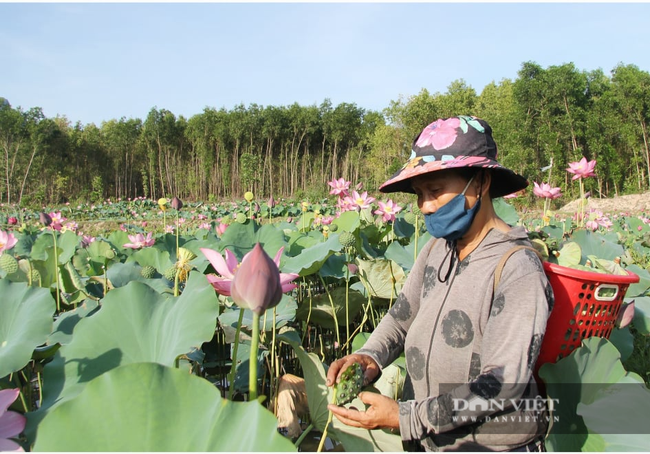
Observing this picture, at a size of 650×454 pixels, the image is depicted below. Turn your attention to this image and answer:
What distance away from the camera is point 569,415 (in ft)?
3.55

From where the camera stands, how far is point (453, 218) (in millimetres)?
1046

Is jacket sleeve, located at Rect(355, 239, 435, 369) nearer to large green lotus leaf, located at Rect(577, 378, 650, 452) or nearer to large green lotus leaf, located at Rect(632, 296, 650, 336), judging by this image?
large green lotus leaf, located at Rect(577, 378, 650, 452)

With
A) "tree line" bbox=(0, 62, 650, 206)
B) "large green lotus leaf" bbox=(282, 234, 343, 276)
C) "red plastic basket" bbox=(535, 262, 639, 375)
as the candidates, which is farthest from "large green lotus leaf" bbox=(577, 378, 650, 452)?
"tree line" bbox=(0, 62, 650, 206)

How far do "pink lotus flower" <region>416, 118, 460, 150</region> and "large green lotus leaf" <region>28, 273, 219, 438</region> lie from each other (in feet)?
1.95

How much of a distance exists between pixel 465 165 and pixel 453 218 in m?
0.12

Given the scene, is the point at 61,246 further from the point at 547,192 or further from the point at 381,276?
the point at 547,192

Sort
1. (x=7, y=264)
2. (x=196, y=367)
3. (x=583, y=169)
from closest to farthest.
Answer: (x=196, y=367) < (x=7, y=264) < (x=583, y=169)

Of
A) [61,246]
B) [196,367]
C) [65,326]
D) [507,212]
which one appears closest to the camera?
[65,326]

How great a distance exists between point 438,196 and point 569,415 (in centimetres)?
59

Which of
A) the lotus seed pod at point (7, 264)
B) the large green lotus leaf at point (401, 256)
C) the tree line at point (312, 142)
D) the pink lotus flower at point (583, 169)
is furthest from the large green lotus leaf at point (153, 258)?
the tree line at point (312, 142)

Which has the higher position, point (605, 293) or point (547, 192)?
point (547, 192)

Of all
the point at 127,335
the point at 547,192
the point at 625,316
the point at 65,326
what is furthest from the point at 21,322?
the point at 547,192

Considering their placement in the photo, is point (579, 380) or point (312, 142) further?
point (312, 142)

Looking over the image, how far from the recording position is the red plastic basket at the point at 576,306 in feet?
→ 3.39
